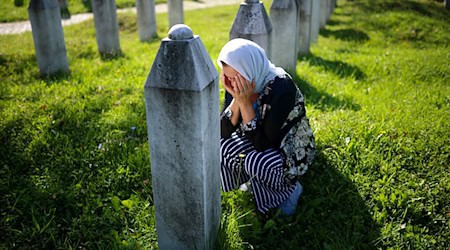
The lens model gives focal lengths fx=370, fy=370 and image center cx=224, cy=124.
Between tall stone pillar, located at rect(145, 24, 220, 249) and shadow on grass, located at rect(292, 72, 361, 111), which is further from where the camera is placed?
shadow on grass, located at rect(292, 72, 361, 111)

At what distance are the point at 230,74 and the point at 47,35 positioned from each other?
485cm

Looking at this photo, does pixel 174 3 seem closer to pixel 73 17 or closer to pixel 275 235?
pixel 73 17

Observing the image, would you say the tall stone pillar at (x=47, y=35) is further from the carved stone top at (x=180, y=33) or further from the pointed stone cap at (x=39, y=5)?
the carved stone top at (x=180, y=33)

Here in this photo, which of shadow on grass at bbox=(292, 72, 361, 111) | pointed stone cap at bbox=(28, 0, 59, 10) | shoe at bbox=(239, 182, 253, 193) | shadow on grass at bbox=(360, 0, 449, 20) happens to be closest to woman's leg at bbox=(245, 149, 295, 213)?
shoe at bbox=(239, 182, 253, 193)

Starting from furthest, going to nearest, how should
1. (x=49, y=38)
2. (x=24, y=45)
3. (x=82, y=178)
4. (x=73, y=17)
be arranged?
1. (x=73, y=17)
2. (x=24, y=45)
3. (x=49, y=38)
4. (x=82, y=178)

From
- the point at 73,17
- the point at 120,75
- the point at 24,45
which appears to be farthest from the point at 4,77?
the point at 73,17

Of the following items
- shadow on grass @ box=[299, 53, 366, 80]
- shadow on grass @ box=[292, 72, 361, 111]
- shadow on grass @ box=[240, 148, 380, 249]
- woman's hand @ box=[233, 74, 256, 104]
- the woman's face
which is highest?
the woman's face

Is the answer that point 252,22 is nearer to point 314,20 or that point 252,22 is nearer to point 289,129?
point 289,129

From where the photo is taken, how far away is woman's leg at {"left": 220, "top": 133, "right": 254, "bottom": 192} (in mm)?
3064

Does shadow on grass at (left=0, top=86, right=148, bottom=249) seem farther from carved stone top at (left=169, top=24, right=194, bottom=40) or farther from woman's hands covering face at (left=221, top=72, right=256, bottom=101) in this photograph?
carved stone top at (left=169, top=24, right=194, bottom=40)

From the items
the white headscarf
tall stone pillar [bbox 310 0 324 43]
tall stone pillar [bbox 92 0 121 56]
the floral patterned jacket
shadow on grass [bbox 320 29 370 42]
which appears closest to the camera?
the white headscarf

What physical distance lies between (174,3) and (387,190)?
30.7 ft

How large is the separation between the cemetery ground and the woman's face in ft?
3.38

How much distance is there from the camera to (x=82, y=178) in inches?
137
